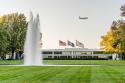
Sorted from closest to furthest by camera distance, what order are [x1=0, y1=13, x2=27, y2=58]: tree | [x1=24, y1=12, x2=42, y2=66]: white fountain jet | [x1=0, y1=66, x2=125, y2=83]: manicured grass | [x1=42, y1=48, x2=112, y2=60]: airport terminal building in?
[x1=0, y1=66, x2=125, y2=83]: manicured grass, [x1=24, y1=12, x2=42, y2=66]: white fountain jet, [x1=0, y1=13, x2=27, y2=58]: tree, [x1=42, y1=48, x2=112, y2=60]: airport terminal building

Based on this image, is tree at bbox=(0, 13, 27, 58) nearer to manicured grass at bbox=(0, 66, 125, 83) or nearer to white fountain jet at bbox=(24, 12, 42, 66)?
white fountain jet at bbox=(24, 12, 42, 66)

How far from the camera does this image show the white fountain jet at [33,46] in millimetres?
54344

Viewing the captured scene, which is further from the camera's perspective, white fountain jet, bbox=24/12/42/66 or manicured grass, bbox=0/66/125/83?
white fountain jet, bbox=24/12/42/66

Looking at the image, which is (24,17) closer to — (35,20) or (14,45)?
(14,45)

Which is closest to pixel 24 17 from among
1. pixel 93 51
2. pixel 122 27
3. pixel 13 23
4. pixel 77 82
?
pixel 13 23

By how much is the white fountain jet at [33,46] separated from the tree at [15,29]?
1530 inches

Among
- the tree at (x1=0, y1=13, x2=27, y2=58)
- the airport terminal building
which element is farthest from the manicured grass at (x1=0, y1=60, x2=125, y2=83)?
the airport terminal building

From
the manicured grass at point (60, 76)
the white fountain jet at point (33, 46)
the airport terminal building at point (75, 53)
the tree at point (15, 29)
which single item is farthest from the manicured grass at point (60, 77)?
Result: the airport terminal building at point (75, 53)

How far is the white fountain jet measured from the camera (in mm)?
54344

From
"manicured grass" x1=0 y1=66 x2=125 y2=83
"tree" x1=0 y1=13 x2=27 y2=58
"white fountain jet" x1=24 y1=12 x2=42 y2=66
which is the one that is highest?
"tree" x1=0 y1=13 x2=27 y2=58

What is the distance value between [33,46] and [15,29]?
43.6 metres

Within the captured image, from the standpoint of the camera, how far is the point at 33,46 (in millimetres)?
55125

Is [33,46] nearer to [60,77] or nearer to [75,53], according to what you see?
[60,77]

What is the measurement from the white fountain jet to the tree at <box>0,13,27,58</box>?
38.9 meters
